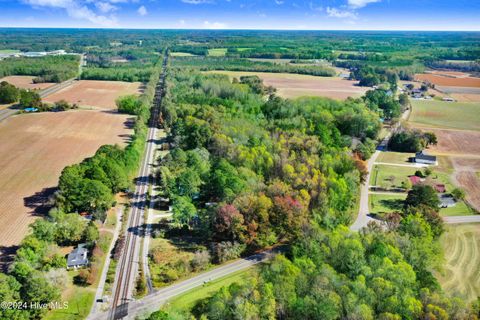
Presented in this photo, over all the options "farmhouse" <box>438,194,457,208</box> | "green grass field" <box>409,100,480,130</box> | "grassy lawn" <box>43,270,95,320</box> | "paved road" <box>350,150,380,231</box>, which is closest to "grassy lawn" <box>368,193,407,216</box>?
"paved road" <box>350,150,380,231</box>

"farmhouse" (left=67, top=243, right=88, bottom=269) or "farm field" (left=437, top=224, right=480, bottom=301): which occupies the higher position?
"farmhouse" (left=67, top=243, right=88, bottom=269)

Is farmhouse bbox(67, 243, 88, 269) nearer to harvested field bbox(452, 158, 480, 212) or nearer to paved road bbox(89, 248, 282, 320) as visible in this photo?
paved road bbox(89, 248, 282, 320)

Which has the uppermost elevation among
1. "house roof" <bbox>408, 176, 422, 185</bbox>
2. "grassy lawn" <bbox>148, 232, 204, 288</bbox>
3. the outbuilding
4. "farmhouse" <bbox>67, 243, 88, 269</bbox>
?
the outbuilding

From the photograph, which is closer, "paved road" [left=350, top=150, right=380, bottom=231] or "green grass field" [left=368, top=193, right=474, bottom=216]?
"paved road" [left=350, top=150, right=380, bottom=231]

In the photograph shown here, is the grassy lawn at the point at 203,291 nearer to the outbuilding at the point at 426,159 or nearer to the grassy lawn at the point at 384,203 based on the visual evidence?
the grassy lawn at the point at 384,203

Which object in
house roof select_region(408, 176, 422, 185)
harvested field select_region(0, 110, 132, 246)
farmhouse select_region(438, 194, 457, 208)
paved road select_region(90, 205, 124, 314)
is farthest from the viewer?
house roof select_region(408, 176, 422, 185)

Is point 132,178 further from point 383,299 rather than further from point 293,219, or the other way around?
point 383,299

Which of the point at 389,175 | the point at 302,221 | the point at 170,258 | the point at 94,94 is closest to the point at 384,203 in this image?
the point at 389,175

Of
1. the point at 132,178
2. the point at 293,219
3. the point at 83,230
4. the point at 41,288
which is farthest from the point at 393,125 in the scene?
the point at 41,288

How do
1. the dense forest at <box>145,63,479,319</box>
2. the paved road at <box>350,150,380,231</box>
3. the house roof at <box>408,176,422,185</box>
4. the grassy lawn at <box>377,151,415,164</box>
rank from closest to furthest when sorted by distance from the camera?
the dense forest at <box>145,63,479,319</box>
the paved road at <box>350,150,380,231</box>
the house roof at <box>408,176,422,185</box>
the grassy lawn at <box>377,151,415,164</box>

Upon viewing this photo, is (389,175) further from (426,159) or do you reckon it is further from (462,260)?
(462,260)
